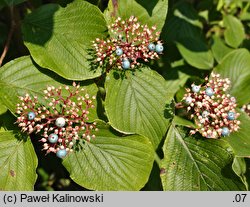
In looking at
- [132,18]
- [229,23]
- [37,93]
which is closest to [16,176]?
[37,93]

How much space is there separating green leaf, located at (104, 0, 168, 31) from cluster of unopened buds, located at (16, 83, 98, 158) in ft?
1.76

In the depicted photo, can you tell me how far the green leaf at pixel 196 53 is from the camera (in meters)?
3.06

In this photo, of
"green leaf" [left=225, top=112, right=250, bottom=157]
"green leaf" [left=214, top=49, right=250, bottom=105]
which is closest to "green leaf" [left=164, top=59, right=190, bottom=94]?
"green leaf" [left=214, top=49, right=250, bottom=105]

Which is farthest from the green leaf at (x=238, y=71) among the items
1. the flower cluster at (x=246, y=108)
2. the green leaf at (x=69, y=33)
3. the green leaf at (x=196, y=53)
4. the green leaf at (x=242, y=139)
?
the green leaf at (x=69, y=33)

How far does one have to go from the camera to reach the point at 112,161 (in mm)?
2268

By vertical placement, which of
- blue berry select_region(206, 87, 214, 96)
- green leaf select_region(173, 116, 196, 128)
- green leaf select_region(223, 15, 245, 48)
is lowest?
green leaf select_region(173, 116, 196, 128)

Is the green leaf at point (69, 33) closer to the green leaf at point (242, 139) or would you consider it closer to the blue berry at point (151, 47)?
the blue berry at point (151, 47)

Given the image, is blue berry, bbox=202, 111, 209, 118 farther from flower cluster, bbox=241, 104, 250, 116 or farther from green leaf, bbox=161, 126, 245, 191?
flower cluster, bbox=241, 104, 250, 116

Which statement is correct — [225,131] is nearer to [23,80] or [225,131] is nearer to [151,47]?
[151,47]

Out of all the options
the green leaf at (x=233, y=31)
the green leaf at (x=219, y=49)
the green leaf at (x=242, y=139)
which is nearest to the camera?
the green leaf at (x=242, y=139)

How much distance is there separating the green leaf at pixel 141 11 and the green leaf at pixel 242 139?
89 centimetres

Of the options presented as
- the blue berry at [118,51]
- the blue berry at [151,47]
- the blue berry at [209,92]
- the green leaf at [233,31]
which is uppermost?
the blue berry at [151,47]

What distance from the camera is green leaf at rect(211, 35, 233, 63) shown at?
10.7 ft

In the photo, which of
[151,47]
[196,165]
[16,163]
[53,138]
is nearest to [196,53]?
[151,47]
